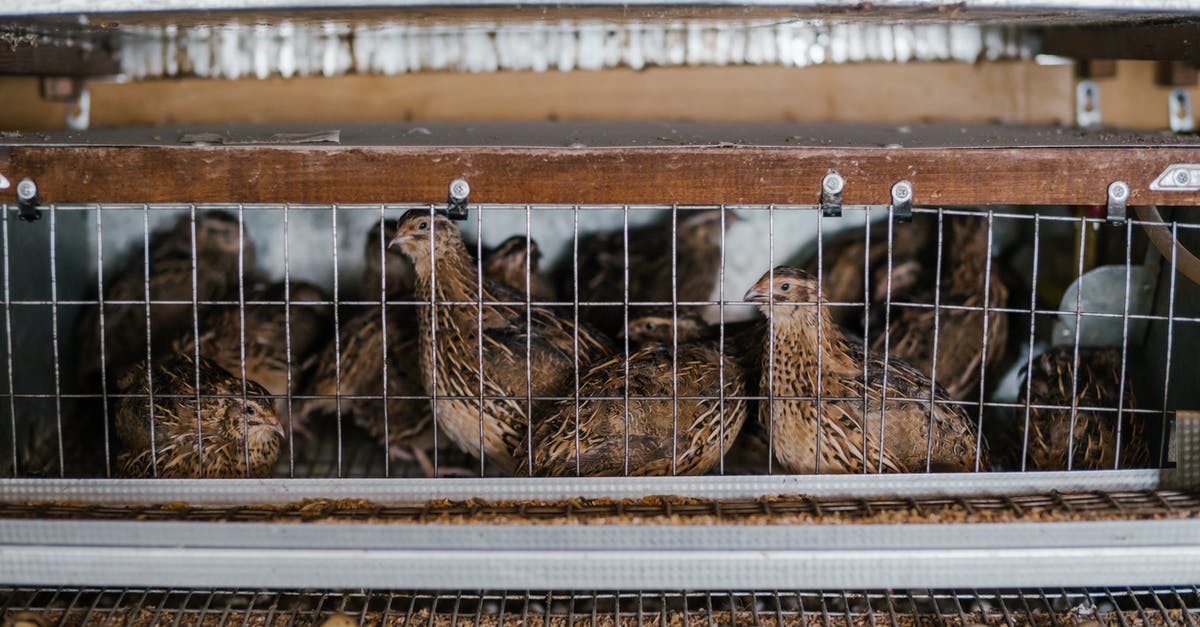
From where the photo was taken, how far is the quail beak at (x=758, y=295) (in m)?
3.08

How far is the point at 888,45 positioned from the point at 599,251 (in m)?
1.43

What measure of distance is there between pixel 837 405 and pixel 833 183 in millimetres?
779

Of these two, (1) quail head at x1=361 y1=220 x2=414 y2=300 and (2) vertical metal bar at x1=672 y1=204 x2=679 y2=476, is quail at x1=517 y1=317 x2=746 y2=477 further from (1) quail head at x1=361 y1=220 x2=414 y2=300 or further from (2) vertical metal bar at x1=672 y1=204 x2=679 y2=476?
(1) quail head at x1=361 y1=220 x2=414 y2=300

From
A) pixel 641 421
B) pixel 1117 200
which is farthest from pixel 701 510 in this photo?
pixel 1117 200

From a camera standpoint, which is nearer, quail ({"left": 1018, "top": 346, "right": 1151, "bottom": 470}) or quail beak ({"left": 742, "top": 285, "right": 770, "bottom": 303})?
quail beak ({"left": 742, "top": 285, "right": 770, "bottom": 303})

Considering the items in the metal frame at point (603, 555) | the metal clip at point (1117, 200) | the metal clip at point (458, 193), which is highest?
the metal clip at point (458, 193)

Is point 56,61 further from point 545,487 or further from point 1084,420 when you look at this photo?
point 1084,420

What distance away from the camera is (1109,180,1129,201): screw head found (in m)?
2.57

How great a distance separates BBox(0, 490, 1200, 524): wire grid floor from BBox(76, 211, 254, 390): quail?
1.43m

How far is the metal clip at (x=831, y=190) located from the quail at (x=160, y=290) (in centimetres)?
235

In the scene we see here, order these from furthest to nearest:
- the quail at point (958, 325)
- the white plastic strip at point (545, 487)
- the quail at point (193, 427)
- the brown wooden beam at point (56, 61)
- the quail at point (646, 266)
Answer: the quail at point (646, 266)
the quail at point (958, 325)
the brown wooden beam at point (56, 61)
the quail at point (193, 427)
the white plastic strip at point (545, 487)

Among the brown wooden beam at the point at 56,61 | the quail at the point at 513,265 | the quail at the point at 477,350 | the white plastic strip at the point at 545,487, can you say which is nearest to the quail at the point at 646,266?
the quail at the point at 513,265

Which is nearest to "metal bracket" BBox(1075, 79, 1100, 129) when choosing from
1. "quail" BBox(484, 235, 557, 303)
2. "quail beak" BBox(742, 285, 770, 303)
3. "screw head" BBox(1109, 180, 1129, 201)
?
"screw head" BBox(1109, 180, 1129, 201)

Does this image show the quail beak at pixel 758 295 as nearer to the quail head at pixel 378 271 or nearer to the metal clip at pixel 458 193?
the metal clip at pixel 458 193
